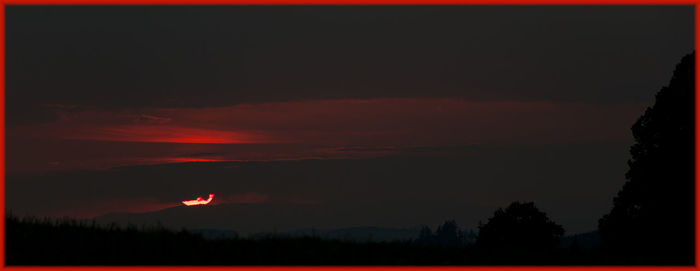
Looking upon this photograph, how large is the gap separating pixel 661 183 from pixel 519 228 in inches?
432

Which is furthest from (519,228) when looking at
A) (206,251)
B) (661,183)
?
(206,251)

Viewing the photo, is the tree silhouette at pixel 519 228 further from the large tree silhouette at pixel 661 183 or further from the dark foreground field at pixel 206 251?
the dark foreground field at pixel 206 251

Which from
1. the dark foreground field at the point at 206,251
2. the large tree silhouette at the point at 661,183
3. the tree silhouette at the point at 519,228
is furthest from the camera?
the tree silhouette at the point at 519,228

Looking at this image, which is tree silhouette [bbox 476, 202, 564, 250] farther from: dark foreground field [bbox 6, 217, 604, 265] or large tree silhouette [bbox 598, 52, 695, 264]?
dark foreground field [bbox 6, 217, 604, 265]

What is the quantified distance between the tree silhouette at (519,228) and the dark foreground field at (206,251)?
17456 mm

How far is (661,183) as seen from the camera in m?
30.5

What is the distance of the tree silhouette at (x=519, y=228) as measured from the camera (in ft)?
131

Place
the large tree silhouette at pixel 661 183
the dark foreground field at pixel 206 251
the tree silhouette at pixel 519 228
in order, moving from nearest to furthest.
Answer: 1. the dark foreground field at pixel 206 251
2. the large tree silhouette at pixel 661 183
3. the tree silhouette at pixel 519 228

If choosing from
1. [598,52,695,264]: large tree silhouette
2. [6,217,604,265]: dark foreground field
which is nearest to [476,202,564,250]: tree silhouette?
[598,52,695,264]: large tree silhouette

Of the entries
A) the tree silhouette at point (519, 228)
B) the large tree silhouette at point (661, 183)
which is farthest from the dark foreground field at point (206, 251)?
the tree silhouette at point (519, 228)

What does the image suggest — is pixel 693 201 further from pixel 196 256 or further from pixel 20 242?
pixel 20 242

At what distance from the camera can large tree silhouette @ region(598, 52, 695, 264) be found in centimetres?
2953

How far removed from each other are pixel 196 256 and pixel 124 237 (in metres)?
2.96

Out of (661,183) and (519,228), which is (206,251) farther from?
(519,228)
